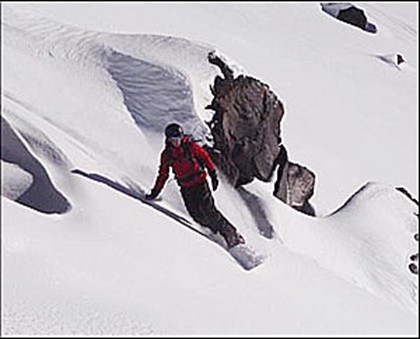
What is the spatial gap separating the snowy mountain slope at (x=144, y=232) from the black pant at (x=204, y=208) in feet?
0.96

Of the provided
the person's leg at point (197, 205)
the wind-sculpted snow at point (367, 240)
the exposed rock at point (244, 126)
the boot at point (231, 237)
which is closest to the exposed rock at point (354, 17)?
the wind-sculpted snow at point (367, 240)

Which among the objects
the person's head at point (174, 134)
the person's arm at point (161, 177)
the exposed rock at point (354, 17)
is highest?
the person's head at point (174, 134)

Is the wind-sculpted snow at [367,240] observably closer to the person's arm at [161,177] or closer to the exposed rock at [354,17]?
the person's arm at [161,177]

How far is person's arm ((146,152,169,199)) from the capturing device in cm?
912

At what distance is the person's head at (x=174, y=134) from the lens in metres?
8.87

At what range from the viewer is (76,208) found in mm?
8289

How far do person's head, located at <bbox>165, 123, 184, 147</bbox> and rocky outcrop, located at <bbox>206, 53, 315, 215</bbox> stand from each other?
2.28 metres

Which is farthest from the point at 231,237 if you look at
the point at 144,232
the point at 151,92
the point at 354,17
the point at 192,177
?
the point at 354,17

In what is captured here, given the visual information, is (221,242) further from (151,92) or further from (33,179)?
(151,92)

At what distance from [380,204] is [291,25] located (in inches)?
662

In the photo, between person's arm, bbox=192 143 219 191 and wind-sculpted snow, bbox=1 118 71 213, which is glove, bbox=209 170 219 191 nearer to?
person's arm, bbox=192 143 219 191

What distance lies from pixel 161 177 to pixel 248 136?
10.0ft

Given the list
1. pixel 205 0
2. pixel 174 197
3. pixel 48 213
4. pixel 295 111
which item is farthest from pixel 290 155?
pixel 205 0

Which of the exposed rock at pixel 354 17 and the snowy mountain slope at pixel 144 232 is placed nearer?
the snowy mountain slope at pixel 144 232
